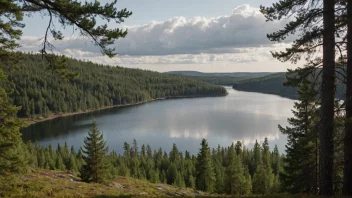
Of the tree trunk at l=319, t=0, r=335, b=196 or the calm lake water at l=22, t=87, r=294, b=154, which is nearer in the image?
the tree trunk at l=319, t=0, r=335, b=196

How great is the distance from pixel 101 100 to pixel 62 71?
610ft

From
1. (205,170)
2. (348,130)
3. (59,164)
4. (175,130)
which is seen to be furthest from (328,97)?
(175,130)

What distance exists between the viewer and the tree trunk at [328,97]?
32.4 ft

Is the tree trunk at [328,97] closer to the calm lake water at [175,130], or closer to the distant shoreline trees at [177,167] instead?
the distant shoreline trees at [177,167]

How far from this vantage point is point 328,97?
10219mm

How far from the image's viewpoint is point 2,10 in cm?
899

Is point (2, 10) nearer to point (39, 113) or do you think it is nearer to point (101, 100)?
point (39, 113)

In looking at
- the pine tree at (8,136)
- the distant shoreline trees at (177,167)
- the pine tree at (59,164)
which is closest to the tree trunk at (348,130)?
the pine tree at (8,136)

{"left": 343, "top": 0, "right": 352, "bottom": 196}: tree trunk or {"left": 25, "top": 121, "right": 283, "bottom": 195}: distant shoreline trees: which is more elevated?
{"left": 343, "top": 0, "right": 352, "bottom": 196}: tree trunk

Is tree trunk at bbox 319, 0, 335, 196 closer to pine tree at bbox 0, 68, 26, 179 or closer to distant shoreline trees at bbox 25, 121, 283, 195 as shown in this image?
pine tree at bbox 0, 68, 26, 179

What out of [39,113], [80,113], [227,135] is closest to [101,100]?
[80,113]

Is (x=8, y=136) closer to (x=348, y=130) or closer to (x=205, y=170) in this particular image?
(x=348, y=130)

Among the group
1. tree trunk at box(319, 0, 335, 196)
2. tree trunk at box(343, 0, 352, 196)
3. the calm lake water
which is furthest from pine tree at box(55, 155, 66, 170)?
tree trunk at box(343, 0, 352, 196)

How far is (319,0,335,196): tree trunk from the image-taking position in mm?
9891
